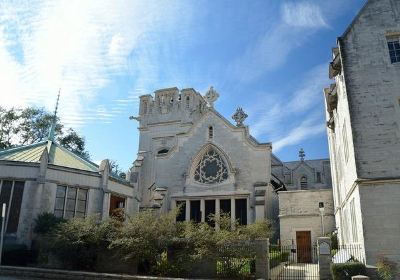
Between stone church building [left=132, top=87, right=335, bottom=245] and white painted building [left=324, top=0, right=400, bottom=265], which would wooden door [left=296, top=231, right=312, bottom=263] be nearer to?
stone church building [left=132, top=87, right=335, bottom=245]

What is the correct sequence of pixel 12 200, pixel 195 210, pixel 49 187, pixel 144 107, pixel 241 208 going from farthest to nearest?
1. pixel 144 107
2. pixel 195 210
3. pixel 241 208
4. pixel 49 187
5. pixel 12 200

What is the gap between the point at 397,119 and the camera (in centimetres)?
1531

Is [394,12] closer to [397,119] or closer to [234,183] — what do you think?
[397,119]

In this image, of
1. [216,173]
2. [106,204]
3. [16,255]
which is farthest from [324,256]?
[216,173]

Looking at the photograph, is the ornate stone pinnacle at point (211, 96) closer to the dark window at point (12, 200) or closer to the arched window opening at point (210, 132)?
the arched window opening at point (210, 132)

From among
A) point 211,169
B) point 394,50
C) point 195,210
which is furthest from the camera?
point 211,169

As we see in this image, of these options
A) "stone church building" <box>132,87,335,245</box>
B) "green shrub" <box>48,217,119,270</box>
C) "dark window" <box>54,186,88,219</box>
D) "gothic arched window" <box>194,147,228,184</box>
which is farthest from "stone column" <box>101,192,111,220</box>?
"gothic arched window" <box>194,147,228,184</box>

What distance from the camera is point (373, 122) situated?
15.5 meters

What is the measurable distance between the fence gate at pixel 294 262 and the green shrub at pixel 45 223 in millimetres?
11419

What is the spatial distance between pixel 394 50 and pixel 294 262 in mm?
15539

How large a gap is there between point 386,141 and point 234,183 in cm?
1810

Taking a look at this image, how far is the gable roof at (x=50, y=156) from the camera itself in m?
22.2

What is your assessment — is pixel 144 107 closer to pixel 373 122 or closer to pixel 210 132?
pixel 210 132

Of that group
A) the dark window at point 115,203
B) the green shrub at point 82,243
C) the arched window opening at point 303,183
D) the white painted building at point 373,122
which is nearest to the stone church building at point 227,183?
the dark window at point 115,203
